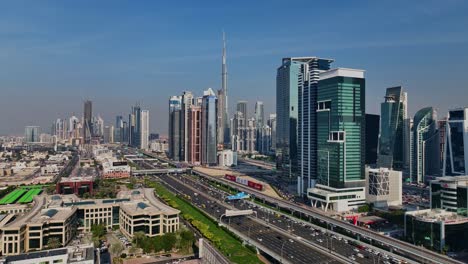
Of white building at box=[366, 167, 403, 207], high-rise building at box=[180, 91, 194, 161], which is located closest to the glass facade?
white building at box=[366, 167, 403, 207]

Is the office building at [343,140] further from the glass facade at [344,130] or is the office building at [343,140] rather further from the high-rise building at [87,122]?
the high-rise building at [87,122]

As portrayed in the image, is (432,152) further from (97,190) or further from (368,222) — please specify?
(97,190)

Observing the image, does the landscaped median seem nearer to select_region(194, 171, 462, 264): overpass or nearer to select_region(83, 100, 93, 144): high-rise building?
select_region(194, 171, 462, 264): overpass

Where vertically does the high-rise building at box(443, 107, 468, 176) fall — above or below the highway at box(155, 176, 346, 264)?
above

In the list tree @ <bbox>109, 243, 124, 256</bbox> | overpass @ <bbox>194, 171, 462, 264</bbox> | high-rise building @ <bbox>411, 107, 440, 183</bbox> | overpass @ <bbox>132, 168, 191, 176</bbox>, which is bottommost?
tree @ <bbox>109, 243, 124, 256</bbox>

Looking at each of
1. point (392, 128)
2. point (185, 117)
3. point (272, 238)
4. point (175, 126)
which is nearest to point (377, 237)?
point (272, 238)

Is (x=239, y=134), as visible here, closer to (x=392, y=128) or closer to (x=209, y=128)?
(x=209, y=128)
